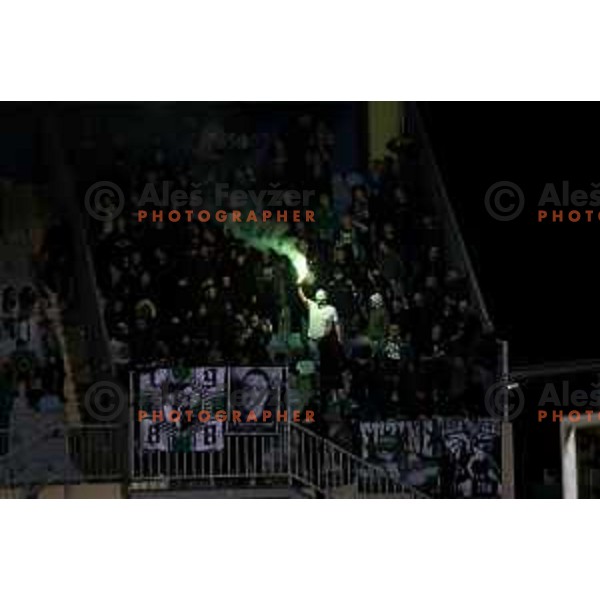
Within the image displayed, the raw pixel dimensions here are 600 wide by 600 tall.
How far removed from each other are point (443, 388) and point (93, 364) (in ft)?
7.06

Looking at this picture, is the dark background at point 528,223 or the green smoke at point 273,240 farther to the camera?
the green smoke at point 273,240

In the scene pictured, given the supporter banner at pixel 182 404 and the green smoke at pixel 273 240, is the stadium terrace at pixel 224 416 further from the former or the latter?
the green smoke at pixel 273 240

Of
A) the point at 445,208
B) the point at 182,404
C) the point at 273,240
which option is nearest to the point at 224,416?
the point at 182,404

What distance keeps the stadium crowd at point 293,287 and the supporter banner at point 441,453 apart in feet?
0.34

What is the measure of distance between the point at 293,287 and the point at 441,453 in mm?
1361

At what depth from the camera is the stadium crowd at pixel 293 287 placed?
35.9 ft

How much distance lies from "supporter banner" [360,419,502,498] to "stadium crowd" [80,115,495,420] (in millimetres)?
102

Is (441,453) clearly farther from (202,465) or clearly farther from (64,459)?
(64,459)

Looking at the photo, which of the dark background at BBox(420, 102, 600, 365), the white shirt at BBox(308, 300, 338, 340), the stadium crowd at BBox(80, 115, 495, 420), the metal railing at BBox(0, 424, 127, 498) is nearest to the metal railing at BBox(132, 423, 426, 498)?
the metal railing at BBox(0, 424, 127, 498)

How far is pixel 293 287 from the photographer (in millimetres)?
10969

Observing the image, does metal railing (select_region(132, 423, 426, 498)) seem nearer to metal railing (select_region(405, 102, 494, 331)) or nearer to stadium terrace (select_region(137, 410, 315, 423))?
stadium terrace (select_region(137, 410, 315, 423))

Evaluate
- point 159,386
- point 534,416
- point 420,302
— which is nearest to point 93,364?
point 159,386

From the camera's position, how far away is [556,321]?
1084 centimetres

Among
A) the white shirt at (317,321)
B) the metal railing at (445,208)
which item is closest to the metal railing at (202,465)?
the white shirt at (317,321)
